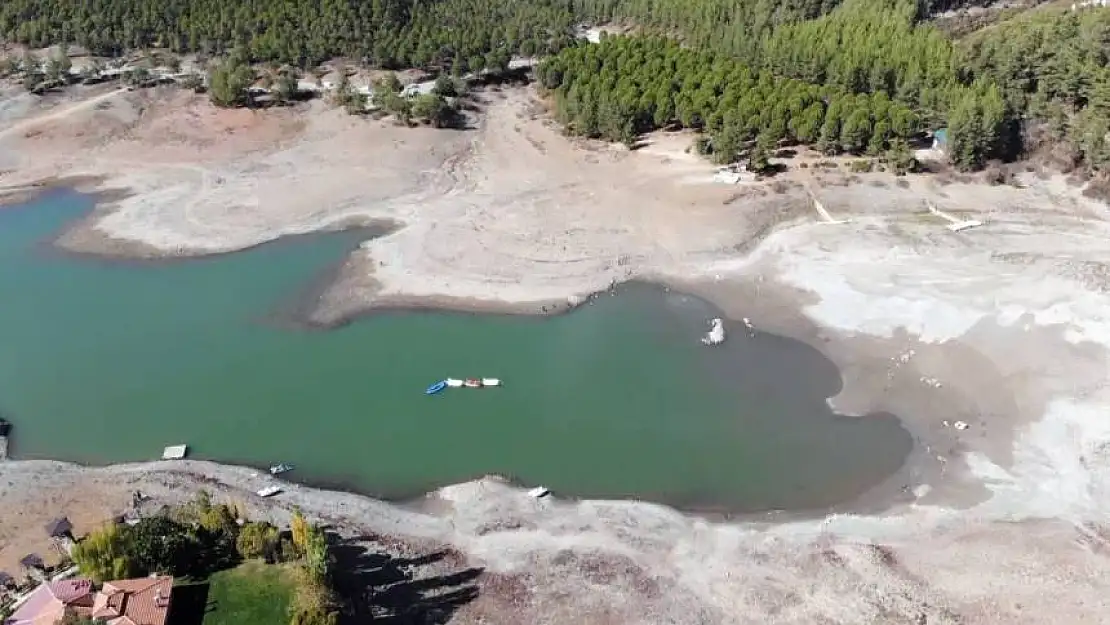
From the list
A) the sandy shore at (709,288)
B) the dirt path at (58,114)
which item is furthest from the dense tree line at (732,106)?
the dirt path at (58,114)

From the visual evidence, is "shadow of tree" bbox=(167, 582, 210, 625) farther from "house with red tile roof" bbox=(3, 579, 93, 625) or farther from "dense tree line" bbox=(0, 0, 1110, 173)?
"dense tree line" bbox=(0, 0, 1110, 173)

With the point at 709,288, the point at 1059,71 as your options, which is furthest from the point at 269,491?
the point at 1059,71

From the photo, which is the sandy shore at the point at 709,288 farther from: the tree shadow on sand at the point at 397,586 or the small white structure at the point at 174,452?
the small white structure at the point at 174,452

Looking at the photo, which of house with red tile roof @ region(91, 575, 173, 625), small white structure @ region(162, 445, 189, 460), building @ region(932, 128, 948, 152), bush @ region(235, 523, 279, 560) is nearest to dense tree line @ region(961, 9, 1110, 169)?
building @ region(932, 128, 948, 152)

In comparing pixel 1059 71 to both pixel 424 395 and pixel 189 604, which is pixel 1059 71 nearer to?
pixel 424 395

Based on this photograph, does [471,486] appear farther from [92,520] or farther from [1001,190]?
[1001,190]

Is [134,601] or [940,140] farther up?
[940,140]
